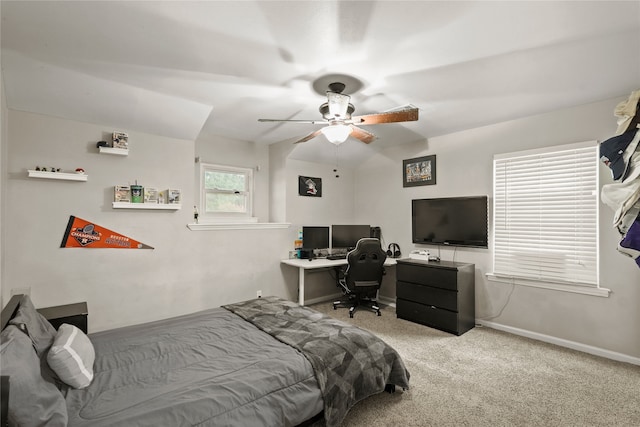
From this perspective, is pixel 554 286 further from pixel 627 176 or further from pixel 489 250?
pixel 627 176

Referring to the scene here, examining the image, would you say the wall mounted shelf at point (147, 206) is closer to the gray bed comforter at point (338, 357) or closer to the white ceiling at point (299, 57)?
the white ceiling at point (299, 57)

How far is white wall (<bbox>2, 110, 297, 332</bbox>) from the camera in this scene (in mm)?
2756

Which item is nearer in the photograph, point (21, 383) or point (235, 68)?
point (21, 383)

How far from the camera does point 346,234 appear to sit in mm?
4973

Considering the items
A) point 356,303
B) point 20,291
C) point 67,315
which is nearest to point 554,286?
point 356,303

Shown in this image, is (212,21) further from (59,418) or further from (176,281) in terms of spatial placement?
(176,281)

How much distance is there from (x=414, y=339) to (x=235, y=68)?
10.5ft

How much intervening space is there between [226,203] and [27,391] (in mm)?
3282

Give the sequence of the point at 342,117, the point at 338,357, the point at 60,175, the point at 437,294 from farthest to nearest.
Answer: the point at 437,294 → the point at 60,175 → the point at 342,117 → the point at 338,357

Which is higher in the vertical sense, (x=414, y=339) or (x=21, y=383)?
(x=21, y=383)

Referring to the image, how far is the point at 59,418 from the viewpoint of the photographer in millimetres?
1244

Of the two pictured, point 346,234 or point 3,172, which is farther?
point 346,234

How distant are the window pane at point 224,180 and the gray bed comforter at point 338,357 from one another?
225cm

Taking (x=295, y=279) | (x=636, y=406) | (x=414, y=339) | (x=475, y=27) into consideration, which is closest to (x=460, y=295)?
(x=414, y=339)
